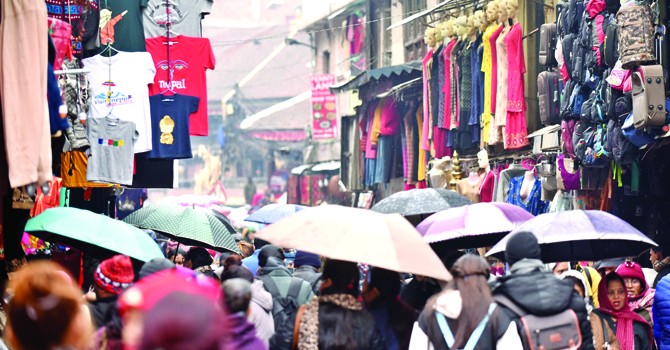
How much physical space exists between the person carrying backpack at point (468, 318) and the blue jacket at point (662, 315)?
8.35ft

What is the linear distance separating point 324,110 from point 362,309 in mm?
30013

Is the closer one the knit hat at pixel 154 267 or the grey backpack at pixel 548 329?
the grey backpack at pixel 548 329

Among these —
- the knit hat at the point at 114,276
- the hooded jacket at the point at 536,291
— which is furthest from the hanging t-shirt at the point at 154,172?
the hooded jacket at the point at 536,291

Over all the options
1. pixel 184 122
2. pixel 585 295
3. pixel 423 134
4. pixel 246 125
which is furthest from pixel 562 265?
pixel 246 125

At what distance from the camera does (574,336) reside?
686cm

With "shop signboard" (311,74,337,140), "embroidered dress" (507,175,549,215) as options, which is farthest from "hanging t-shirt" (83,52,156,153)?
"shop signboard" (311,74,337,140)

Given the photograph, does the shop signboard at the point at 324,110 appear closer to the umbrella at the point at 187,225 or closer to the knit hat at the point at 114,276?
the umbrella at the point at 187,225

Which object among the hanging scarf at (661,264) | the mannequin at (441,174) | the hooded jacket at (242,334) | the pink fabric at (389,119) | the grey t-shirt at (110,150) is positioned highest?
the pink fabric at (389,119)

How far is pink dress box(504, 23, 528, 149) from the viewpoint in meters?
19.0

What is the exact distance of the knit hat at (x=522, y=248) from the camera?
22.8 feet

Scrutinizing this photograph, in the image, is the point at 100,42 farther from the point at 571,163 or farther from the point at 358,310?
the point at 358,310

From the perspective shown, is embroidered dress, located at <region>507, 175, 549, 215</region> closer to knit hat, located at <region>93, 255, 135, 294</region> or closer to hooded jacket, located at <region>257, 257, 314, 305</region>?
hooded jacket, located at <region>257, 257, 314, 305</region>

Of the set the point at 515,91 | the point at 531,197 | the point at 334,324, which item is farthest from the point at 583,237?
the point at 515,91

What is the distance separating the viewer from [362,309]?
21.8ft
